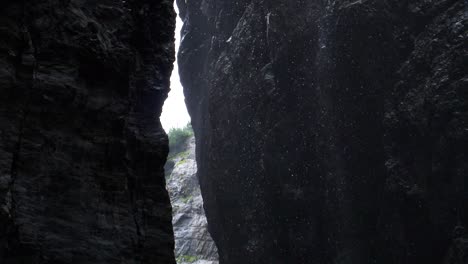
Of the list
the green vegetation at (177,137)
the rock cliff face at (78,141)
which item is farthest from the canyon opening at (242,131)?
the green vegetation at (177,137)

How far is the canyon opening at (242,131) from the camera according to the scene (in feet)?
21.0

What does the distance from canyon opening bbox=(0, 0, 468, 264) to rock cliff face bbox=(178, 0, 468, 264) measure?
0.06 meters

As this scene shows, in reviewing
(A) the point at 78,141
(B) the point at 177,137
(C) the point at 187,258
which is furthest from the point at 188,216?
(A) the point at 78,141

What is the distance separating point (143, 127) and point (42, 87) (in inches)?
93.1

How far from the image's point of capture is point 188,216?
31047 millimetres

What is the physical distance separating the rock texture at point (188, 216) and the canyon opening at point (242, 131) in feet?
0.43

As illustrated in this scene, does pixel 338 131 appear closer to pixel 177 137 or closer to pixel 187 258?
pixel 187 258

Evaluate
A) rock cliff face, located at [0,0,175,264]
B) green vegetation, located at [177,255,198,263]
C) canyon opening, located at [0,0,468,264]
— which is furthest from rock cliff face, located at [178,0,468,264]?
rock cliff face, located at [0,0,175,264]

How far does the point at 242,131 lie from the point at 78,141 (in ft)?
52.0

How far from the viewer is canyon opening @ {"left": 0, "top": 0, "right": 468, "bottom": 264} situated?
21.0ft

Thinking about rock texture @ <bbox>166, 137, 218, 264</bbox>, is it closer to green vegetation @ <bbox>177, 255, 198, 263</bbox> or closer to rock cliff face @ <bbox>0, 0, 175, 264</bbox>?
green vegetation @ <bbox>177, 255, 198, 263</bbox>

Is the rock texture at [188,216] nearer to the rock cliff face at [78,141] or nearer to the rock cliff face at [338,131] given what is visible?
the rock cliff face at [338,131]

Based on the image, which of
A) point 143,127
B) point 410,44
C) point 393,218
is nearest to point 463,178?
point 393,218

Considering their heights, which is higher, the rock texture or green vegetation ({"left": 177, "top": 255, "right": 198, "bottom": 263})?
the rock texture
